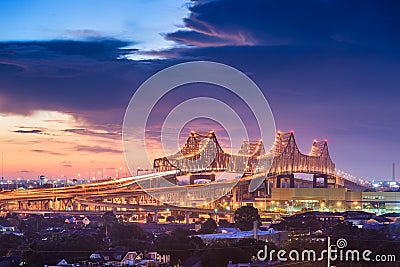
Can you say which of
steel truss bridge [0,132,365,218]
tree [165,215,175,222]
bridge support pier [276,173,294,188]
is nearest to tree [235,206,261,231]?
steel truss bridge [0,132,365,218]

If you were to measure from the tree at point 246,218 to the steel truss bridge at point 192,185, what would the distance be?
6.15 meters

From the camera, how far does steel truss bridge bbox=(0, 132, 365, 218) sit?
125 ft

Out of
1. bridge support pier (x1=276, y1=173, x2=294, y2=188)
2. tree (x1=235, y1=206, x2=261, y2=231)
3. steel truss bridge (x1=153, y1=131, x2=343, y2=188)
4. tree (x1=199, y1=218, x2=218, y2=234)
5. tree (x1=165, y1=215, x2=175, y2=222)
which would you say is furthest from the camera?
bridge support pier (x1=276, y1=173, x2=294, y2=188)

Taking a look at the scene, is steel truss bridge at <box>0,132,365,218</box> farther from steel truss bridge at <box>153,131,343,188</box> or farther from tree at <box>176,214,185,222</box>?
tree at <box>176,214,185,222</box>

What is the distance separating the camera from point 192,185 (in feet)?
125

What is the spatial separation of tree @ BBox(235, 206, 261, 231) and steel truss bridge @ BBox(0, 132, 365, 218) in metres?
6.15

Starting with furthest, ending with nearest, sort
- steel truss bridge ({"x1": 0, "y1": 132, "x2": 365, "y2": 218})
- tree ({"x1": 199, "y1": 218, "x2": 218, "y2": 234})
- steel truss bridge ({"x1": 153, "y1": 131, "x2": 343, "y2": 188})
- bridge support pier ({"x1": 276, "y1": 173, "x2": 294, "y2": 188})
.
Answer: bridge support pier ({"x1": 276, "y1": 173, "x2": 294, "y2": 188})
steel truss bridge ({"x1": 153, "y1": 131, "x2": 343, "y2": 188})
steel truss bridge ({"x1": 0, "y1": 132, "x2": 365, "y2": 218})
tree ({"x1": 199, "y1": 218, "x2": 218, "y2": 234})

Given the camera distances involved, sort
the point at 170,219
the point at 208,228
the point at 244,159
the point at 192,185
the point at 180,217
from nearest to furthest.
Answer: the point at 208,228
the point at 170,219
the point at 180,217
the point at 192,185
the point at 244,159

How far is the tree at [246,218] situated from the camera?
959 inches

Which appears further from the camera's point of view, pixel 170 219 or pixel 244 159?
pixel 244 159

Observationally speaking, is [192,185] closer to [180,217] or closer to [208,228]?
[180,217]

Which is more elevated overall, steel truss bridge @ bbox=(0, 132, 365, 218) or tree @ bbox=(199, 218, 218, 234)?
steel truss bridge @ bbox=(0, 132, 365, 218)

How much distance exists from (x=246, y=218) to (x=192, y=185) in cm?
1223

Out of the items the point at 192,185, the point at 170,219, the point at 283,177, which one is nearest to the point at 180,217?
the point at 170,219
